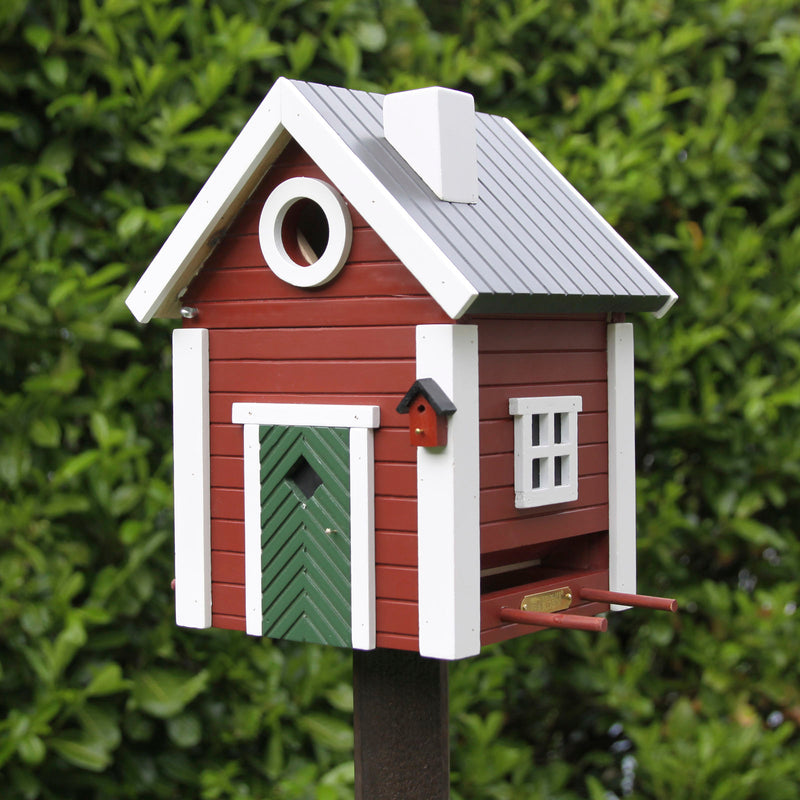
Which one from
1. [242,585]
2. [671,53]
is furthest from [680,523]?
[242,585]

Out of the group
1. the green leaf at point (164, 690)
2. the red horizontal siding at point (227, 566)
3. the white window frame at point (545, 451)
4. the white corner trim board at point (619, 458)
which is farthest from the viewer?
the green leaf at point (164, 690)

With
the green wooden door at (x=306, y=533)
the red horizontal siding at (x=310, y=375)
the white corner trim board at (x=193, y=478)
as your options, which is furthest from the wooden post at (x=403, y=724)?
the red horizontal siding at (x=310, y=375)

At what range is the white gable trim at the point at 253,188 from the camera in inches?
68.3

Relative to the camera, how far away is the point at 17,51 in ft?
10.5

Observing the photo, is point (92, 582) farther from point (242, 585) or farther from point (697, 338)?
point (697, 338)

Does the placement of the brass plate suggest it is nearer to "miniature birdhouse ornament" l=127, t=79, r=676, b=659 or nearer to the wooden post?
"miniature birdhouse ornament" l=127, t=79, r=676, b=659

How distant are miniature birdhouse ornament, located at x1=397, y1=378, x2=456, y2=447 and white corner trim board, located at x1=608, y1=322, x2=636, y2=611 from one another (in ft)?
1.82

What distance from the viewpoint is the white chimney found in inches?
73.9

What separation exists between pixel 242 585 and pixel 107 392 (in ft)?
3.88

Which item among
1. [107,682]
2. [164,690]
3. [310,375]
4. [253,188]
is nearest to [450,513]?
[310,375]

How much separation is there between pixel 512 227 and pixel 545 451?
1.23 ft

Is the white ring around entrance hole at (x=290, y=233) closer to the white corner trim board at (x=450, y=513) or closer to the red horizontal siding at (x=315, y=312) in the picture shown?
the red horizontal siding at (x=315, y=312)

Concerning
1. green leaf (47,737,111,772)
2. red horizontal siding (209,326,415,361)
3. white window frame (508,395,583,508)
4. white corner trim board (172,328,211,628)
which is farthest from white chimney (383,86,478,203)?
green leaf (47,737,111,772)

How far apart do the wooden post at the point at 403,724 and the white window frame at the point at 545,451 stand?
1.16 feet
